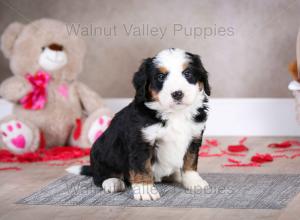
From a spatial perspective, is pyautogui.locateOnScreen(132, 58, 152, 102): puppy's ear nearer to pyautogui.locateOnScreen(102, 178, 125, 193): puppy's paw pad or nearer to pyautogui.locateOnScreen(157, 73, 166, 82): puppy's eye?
pyautogui.locateOnScreen(157, 73, 166, 82): puppy's eye

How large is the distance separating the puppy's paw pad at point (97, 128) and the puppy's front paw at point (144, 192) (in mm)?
1310

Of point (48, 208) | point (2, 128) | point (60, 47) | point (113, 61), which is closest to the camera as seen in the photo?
point (48, 208)

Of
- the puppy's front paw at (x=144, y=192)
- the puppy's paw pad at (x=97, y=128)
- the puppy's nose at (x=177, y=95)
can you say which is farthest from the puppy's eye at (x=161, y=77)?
the puppy's paw pad at (x=97, y=128)

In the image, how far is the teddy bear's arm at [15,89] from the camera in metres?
3.70

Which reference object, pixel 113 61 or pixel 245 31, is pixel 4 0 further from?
pixel 245 31

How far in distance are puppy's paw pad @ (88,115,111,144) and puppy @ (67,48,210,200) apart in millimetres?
1059

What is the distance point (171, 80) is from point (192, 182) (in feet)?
1.67

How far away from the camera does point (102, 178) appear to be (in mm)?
2672

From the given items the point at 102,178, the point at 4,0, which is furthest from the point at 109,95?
the point at 102,178

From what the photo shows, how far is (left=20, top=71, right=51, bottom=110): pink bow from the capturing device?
12.2 ft

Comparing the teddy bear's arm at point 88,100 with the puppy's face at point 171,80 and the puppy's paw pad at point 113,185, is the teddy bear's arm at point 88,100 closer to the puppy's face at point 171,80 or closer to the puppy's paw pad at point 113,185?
the puppy's paw pad at point 113,185

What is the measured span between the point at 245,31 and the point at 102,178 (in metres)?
1.93

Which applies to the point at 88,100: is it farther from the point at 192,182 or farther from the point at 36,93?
the point at 192,182

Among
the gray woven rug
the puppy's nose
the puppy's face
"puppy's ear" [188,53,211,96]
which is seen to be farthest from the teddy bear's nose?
the puppy's nose
